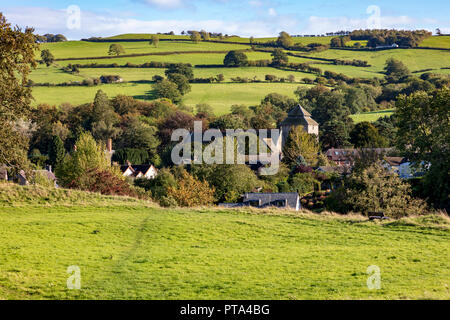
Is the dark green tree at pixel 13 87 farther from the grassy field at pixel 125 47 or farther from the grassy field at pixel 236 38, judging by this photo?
the grassy field at pixel 236 38

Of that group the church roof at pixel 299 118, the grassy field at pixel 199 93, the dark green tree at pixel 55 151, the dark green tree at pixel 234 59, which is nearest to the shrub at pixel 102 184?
the dark green tree at pixel 55 151

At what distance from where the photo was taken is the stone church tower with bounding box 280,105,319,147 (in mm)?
91562

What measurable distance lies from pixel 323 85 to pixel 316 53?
36392mm

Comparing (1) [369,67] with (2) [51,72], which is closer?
(2) [51,72]

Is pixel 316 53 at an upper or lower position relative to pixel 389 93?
upper

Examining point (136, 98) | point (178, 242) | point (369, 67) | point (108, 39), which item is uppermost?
point (108, 39)

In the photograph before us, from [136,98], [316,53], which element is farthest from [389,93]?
[136,98]

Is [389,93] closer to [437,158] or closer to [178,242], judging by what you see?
[437,158]

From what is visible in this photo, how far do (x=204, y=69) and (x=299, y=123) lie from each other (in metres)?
56.6

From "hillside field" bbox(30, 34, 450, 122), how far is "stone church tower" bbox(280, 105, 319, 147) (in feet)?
60.5

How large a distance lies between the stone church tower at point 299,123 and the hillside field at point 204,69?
726 inches

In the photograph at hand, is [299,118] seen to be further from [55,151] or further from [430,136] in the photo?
[430,136]

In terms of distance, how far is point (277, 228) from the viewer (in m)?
22.4

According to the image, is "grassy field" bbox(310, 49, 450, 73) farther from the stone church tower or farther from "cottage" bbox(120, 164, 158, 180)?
"cottage" bbox(120, 164, 158, 180)
